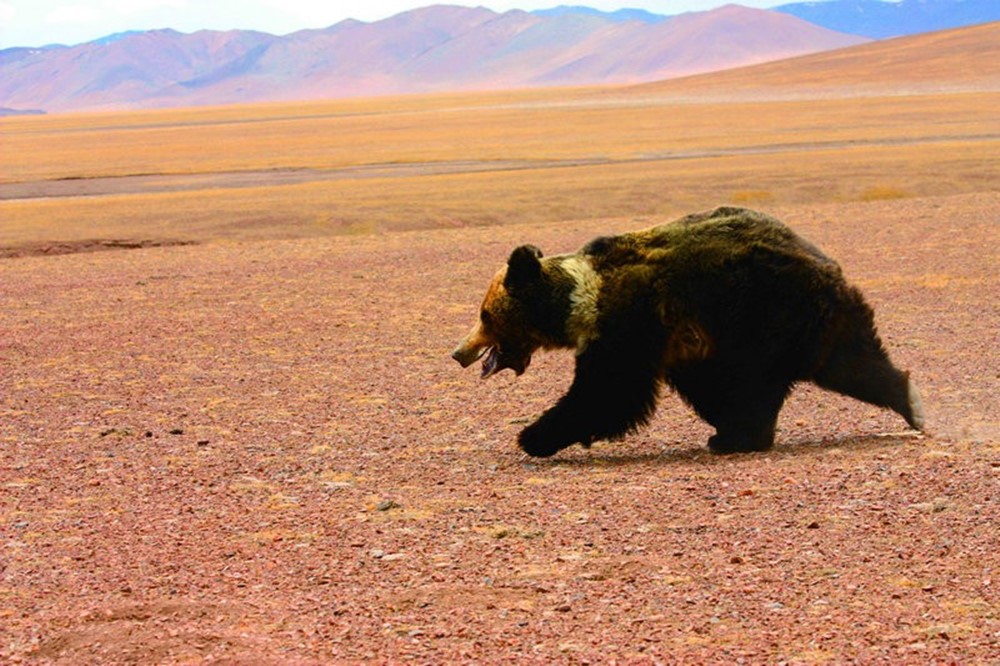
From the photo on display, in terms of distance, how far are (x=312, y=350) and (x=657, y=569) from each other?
7.91 meters

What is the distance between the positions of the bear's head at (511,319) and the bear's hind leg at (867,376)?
172 cm

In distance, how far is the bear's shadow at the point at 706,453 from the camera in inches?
321

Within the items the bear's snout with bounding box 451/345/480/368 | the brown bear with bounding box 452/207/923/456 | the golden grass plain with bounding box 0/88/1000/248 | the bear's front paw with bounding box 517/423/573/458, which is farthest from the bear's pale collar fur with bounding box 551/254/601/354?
the golden grass plain with bounding box 0/88/1000/248

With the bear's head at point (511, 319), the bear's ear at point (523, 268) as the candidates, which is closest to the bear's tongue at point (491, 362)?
the bear's head at point (511, 319)

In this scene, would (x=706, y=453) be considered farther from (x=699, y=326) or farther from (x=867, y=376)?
(x=867, y=376)

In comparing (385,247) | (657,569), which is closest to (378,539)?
(657,569)

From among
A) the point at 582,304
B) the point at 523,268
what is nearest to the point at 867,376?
the point at 582,304

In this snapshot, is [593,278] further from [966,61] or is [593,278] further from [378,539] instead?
[966,61]

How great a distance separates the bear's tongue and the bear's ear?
47 cm

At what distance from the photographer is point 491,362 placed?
8.55m

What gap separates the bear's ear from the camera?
812 cm

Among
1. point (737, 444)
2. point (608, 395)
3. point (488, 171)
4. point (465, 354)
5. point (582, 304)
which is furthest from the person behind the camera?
point (488, 171)

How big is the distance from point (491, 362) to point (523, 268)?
71 centimetres

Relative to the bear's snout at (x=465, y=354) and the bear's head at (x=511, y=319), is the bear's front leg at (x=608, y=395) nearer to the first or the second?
the bear's head at (x=511, y=319)
